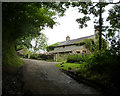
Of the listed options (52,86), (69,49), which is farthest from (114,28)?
(69,49)

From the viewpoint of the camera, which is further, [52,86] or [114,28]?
[114,28]

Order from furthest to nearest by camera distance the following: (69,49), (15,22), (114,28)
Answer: (69,49)
(114,28)
(15,22)

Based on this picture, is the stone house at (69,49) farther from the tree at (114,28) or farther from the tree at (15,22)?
the tree at (15,22)

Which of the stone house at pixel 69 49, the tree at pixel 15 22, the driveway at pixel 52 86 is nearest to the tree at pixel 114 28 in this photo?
the driveway at pixel 52 86

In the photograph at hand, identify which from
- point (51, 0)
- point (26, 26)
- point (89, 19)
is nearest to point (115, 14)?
point (89, 19)

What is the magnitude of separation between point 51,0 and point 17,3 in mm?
1673

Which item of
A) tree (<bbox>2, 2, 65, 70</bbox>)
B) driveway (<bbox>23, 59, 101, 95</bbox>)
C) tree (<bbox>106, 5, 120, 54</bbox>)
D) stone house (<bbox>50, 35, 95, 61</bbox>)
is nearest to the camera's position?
driveway (<bbox>23, 59, 101, 95</bbox>)

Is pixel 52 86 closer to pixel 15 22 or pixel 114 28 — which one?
pixel 15 22

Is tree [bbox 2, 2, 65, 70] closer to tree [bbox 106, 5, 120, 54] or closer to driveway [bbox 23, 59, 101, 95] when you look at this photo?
driveway [bbox 23, 59, 101, 95]

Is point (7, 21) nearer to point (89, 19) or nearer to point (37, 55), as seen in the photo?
point (89, 19)

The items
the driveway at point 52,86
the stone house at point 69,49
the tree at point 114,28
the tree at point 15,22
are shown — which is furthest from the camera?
the stone house at point 69,49

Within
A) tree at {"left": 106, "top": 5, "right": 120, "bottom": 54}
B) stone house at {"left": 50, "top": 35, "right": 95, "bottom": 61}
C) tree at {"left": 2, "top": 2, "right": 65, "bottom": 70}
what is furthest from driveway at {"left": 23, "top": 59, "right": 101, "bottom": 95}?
stone house at {"left": 50, "top": 35, "right": 95, "bottom": 61}

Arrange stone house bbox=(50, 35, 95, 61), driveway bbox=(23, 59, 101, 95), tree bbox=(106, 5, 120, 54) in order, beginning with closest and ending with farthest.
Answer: driveway bbox=(23, 59, 101, 95) < tree bbox=(106, 5, 120, 54) < stone house bbox=(50, 35, 95, 61)

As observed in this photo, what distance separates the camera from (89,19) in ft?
16.2
